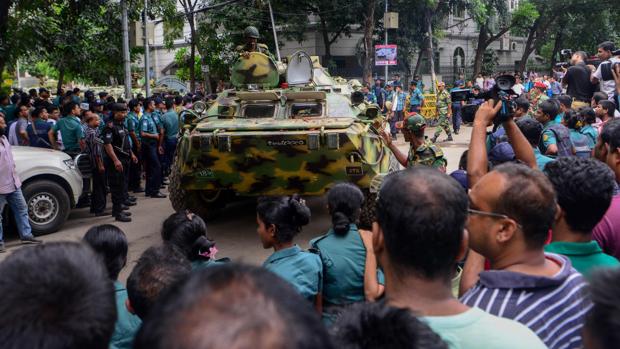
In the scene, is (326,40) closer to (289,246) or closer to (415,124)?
(415,124)

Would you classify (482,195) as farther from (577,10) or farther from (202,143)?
(577,10)

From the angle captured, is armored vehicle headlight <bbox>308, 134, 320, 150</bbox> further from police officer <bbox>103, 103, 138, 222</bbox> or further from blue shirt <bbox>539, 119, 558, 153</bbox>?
police officer <bbox>103, 103, 138, 222</bbox>

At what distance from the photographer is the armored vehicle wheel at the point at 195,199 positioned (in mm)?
7688

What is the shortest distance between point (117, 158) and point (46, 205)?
1.09m

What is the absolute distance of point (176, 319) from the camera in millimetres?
1001

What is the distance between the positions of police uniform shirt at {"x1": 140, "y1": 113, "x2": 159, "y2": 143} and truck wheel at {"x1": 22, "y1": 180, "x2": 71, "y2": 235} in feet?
7.74

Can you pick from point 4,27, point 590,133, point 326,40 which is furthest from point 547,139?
point 326,40

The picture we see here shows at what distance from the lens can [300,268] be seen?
306 cm

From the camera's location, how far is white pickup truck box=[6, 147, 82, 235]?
7262 millimetres

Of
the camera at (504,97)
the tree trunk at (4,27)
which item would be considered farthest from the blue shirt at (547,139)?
the tree trunk at (4,27)

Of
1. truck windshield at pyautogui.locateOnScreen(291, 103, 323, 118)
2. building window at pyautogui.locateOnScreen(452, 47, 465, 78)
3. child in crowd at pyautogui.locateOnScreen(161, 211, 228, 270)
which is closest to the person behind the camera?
child in crowd at pyautogui.locateOnScreen(161, 211, 228, 270)

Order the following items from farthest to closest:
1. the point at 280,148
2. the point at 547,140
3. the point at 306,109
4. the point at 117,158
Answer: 1. the point at 117,158
2. the point at 306,109
3. the point at 280,148
4. the point at 547,140

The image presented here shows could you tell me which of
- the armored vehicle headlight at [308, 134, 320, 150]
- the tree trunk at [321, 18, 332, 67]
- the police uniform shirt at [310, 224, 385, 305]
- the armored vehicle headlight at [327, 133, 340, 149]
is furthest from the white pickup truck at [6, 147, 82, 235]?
the tree trunk at [321, 18, 332, 67]

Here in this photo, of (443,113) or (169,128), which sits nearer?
(169,128)
